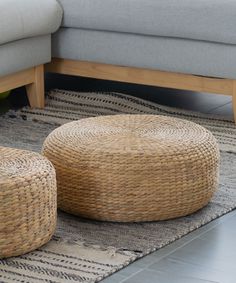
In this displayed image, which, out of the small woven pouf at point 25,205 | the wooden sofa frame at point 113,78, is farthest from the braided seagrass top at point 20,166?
the wooden sofa frame at point 113,78

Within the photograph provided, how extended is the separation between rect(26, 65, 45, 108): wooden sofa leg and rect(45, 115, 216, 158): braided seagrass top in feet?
3.93

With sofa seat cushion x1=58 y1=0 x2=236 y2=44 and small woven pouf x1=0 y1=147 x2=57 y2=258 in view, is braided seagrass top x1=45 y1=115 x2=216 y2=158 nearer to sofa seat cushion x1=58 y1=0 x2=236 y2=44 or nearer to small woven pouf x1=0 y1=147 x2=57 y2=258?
small woven pouf x1=0 y1=147 x2=57 y2=258

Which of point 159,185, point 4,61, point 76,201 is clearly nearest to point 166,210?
point 159,185


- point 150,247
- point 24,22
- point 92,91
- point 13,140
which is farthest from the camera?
point 92,91

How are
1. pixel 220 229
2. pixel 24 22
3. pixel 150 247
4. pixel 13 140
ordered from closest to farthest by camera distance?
pixel 150 247 < pixel 220 229 < pixel 13 140 < pixel 24 22

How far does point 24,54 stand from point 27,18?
17 cm

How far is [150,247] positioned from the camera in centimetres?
247

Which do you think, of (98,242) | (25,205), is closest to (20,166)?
(25,205)

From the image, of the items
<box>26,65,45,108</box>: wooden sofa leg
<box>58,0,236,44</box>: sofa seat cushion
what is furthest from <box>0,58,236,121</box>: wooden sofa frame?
<box>58,0,236,44</box>: sofa seat cushion

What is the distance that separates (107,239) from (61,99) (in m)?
1.71

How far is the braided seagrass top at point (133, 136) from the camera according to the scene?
2619 millimetres

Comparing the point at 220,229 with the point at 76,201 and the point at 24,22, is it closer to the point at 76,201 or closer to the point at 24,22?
the point at 76,201

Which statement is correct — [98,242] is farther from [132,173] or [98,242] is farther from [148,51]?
[148,51]

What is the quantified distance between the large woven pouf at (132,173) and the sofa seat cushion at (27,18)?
104 cm
